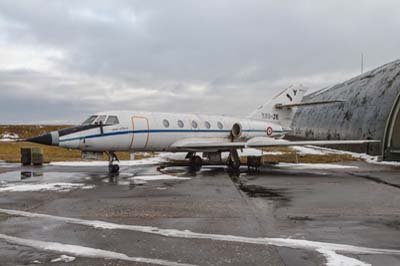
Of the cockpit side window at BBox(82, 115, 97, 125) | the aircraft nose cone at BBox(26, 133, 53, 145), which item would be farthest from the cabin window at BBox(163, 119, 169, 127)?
the aircraft nose cone at BBox(26, 133, 53, 145)

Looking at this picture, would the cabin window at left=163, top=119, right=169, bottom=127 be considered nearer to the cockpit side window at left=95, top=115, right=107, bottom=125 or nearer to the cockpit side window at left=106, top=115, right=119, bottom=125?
the cockpit side window at left=106, top=115, right=119, bottom=125

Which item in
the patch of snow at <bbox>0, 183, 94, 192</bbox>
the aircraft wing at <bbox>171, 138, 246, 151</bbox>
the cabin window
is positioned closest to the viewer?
the patch of snow at <bbox>0, 183, 94, 192</bbox>

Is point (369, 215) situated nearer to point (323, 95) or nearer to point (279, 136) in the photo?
point (279, 136)

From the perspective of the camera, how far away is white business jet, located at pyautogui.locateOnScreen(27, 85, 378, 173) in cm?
1825

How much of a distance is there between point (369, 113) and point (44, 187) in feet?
71.9

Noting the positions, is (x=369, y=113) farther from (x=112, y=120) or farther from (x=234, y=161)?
(x=112, y=120)

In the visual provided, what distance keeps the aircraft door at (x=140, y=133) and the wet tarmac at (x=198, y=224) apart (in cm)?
522

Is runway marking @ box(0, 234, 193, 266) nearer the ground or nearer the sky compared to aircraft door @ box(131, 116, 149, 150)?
nearer the ground

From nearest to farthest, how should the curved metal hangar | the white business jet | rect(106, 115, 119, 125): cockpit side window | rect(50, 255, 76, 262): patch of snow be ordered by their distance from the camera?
rect(50, 255, 76, 262): patch of snow → the white business jet → rect(106, 115, 119, 125): cockpit side window → the curved metal hangar

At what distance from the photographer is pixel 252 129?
2503 centimetres

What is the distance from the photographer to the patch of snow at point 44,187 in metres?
13.3

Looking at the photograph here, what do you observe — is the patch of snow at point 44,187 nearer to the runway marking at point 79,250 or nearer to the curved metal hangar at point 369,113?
the runway marking at point 79,250

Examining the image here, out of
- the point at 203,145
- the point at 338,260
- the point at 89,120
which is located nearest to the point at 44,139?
the point at 89,120

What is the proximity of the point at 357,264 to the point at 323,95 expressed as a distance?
3686 centimetres
